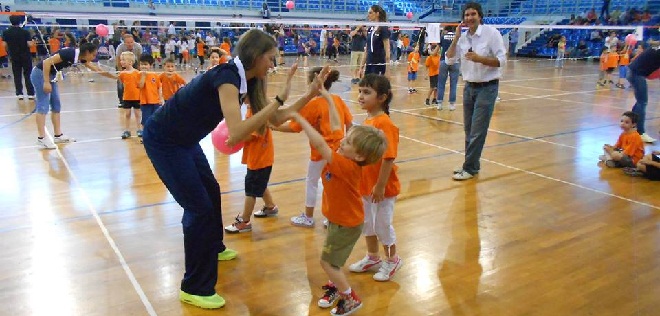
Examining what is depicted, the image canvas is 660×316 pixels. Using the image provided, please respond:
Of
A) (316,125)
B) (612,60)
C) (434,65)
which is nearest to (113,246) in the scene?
(316,125)

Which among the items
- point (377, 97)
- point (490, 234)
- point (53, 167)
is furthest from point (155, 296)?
point (53, 167)

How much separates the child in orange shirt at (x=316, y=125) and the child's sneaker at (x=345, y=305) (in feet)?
3.04

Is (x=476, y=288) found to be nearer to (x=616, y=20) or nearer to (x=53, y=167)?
(x=53, y=167)

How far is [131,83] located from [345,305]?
5.54 metres

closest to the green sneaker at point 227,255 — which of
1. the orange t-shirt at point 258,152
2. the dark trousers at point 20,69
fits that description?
the orange t-shirt at point 258,152

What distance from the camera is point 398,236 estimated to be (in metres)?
4.00

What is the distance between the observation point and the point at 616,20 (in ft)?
76.6

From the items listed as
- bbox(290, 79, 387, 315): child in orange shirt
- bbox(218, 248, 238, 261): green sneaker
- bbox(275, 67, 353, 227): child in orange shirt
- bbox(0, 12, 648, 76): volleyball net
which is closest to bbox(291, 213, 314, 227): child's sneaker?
bbox(275, 67, 353, 227): child in orange shirt

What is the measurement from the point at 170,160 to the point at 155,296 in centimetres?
91

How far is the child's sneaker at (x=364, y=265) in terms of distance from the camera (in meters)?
3.41

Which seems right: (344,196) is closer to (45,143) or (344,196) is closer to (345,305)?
(345,305)

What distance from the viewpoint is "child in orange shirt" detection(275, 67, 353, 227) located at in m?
3.49

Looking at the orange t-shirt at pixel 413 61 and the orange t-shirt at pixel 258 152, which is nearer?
the orange t-shirt at pixel 258 152

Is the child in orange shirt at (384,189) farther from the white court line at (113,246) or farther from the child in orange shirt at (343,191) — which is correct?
the white court line at (113,246)
